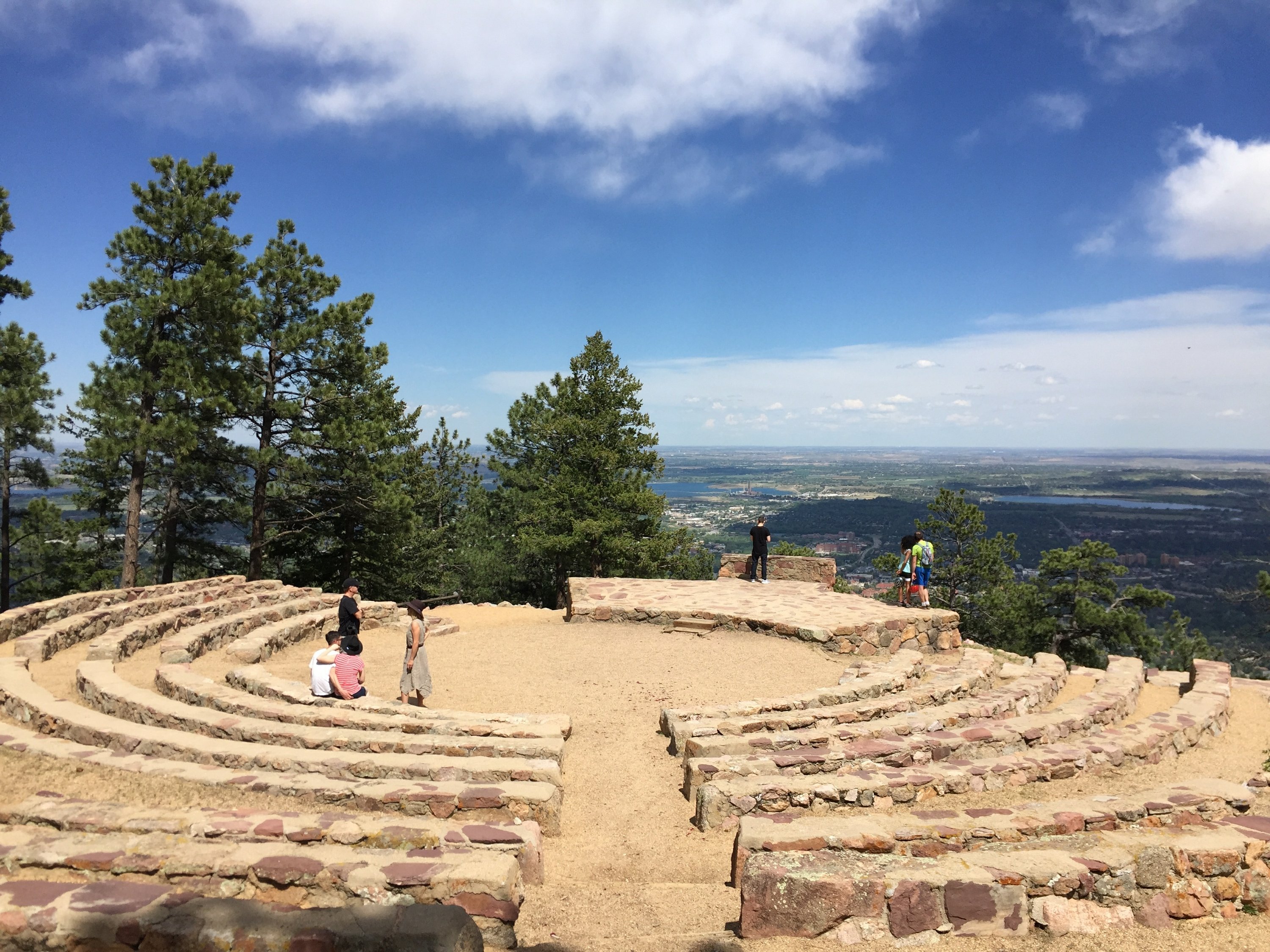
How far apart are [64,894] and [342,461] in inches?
820

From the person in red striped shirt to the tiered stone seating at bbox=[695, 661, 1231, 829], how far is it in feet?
17.4

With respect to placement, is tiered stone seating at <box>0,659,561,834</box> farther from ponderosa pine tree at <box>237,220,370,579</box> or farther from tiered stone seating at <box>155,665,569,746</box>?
ponderosa pine tree at <box>237,220,370,579</box>

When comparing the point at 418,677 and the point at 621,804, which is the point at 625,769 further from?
the point at 418,677

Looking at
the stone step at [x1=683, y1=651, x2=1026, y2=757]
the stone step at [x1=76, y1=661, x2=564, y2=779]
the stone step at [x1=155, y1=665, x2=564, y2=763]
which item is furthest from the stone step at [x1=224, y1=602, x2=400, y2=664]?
the stone step at [x1=683, y1=651, x2=1026, y2=757]

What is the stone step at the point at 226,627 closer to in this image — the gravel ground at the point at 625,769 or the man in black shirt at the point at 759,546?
the gravel ground at the point at 625,769

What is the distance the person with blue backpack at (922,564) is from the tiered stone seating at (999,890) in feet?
34.9

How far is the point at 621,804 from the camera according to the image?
24.3ft

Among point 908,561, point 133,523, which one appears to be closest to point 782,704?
point 908,561

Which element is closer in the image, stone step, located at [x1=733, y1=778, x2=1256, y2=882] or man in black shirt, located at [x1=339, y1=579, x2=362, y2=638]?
stone step, located at [x1=733, y1=778, x2=1256, y2=882]

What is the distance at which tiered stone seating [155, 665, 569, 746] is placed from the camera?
800cm

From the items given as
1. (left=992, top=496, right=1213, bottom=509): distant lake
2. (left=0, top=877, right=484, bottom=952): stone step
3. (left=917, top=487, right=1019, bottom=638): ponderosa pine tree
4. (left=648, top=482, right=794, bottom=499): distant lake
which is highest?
(left=0, top=877, right=484, bottom=952): stone step

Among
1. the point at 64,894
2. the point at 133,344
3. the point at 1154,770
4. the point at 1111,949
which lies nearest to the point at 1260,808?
the point at 1154,770

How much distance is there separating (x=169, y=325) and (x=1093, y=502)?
20107cm

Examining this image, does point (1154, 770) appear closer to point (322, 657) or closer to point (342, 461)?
point (322, 657)
